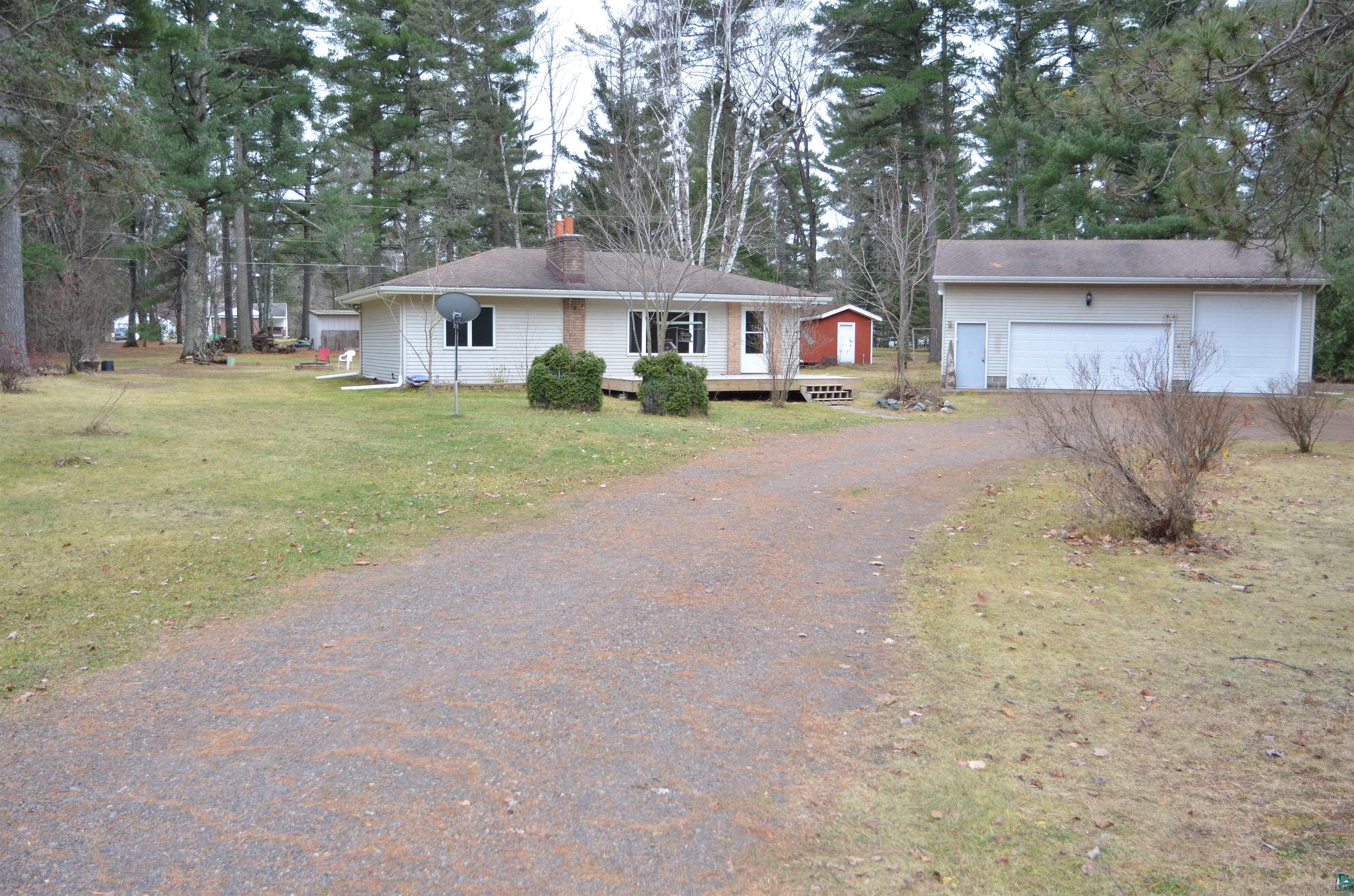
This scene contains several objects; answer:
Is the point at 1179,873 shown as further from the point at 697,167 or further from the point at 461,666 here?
the point at 697,167

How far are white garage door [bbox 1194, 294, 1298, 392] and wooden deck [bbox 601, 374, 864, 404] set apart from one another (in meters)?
9.79

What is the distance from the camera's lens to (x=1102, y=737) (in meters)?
4.05

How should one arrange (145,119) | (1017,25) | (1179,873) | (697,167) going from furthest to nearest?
(697,167), (1017,25), (145,119), (1179,873)

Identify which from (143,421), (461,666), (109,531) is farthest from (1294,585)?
(143,421)

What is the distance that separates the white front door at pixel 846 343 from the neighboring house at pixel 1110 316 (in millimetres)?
11919

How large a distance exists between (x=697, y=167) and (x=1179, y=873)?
32.0 meters

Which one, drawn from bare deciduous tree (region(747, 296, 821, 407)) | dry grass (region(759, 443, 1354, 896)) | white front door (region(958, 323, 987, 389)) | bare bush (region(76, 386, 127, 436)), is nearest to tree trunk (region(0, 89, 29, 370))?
bare bush (region(76, 386, 127, 436))

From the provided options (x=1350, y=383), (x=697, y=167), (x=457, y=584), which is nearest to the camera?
(x=457, y=584)

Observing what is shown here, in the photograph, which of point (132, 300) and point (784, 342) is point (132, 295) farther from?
point (784, 342)

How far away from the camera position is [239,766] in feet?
12.0

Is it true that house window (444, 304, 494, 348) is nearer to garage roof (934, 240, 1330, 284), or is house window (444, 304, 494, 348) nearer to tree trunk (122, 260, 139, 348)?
garage roof (934, 240, 1330, 284)

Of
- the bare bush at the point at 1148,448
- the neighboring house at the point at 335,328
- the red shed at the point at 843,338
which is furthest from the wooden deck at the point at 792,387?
the neighboring house at the point at 335,328

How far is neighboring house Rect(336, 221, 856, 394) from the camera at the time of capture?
A: 70.7ft

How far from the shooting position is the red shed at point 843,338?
36.5 m
